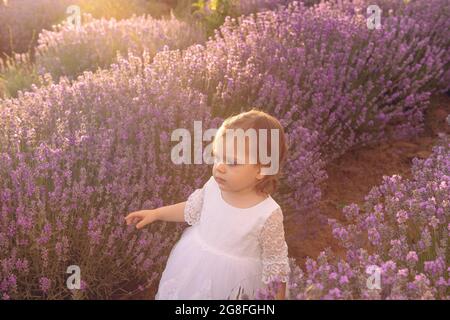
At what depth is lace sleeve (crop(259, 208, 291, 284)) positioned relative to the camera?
2.25 metres

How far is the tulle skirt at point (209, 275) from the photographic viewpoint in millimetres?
2312

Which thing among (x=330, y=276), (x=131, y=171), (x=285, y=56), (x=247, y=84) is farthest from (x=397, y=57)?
(x=330, y=276)

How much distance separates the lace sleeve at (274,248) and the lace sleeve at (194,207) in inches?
14.3

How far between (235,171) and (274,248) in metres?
0.35

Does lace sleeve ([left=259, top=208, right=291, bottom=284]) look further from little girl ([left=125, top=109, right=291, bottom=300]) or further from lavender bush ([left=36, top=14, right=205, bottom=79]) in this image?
lavender bush ([left=36, top=14, right=205, bottom=79])

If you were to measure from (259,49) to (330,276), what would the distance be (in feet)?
7.85

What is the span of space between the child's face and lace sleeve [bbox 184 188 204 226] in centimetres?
28

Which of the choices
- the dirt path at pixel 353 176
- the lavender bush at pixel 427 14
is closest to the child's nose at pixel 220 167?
the dirt path at pixel 353 176

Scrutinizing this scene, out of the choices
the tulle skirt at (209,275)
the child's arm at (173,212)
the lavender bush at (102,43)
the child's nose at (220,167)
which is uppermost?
the child's nose at (220,167)

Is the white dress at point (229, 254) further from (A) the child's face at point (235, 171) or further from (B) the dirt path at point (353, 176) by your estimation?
(B) the dirt path at point (353, 176)

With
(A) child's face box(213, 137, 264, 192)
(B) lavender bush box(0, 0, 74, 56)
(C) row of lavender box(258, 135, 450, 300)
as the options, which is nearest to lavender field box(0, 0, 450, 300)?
(C) row of lavender box(258, 135, 450, 300)
